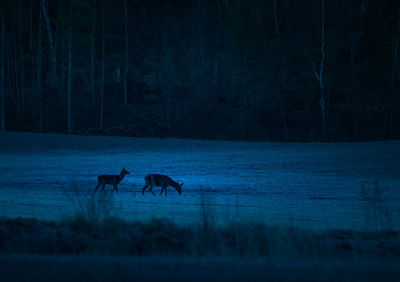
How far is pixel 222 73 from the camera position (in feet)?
173

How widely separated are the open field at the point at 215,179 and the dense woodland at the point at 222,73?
891cm

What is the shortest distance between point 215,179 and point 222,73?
32810mm

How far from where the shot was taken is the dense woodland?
142ft

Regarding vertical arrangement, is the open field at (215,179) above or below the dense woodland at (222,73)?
below

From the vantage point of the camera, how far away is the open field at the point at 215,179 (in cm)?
1273

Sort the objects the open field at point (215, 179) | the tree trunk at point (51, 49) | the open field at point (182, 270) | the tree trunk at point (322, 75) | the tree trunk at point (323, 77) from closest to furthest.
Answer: the open field at point (182, 270)
the open field at point (215, 179)
the tree trunk at point (323, 77)
the tree trunk at point (322, 75)
the tree trunk at point (51, 49)

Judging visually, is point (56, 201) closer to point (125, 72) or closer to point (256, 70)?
point (256, 70)

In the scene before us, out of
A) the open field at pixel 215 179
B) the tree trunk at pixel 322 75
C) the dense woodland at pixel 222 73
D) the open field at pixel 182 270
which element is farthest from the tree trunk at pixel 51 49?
the open field at pixel 182 270

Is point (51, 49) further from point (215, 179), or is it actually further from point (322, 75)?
point (215, 179)

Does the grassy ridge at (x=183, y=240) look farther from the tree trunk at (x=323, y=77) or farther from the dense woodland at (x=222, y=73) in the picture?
the dense woodland at (x=222, y=73)

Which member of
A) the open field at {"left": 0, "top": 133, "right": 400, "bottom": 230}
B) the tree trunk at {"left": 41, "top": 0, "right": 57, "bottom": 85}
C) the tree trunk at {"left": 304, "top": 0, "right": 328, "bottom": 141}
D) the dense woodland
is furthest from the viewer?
the tree trunk at {"left": 41, "top": 0, "right": 57, "bottom": 85}

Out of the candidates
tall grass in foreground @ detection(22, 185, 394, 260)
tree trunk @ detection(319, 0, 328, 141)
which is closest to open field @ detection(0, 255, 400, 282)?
tall grass in foreground @ detection(22, 185, 394, 260)

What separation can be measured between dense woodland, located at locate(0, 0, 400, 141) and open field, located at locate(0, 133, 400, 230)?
891 cm

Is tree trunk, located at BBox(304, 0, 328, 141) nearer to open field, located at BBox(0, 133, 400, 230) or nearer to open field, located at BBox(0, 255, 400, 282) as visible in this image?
open field, located at BBox(0, 133, 400, 230)
